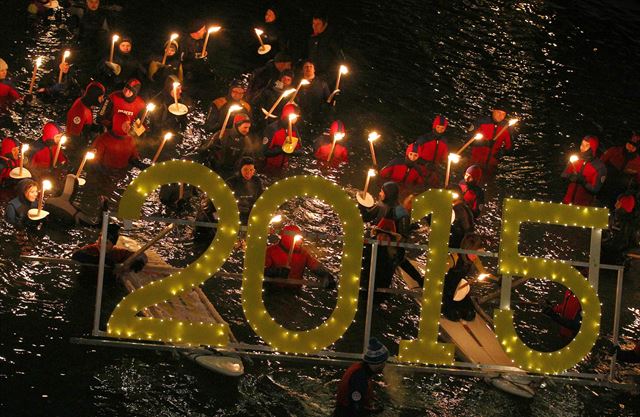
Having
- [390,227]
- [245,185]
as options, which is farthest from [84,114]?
[390,227]

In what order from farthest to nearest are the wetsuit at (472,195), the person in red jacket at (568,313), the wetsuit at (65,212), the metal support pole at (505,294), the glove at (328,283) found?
the wetsuit at (472,195)
the wetsuit at (65,212)
the person in red jacket at (568,313)
the glove at (328,283)
the metal support pole at (505,294)

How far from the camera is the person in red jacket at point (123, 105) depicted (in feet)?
73.3

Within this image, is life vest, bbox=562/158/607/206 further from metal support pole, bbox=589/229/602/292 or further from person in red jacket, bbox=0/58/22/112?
person in red jacket, bbox=0/58/22/112

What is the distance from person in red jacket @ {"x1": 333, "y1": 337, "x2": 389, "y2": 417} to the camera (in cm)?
1454

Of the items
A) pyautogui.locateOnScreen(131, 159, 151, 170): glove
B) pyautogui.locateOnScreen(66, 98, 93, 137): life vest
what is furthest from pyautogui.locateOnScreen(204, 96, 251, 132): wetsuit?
pyautogui.locateOnScreen(66, 98, 93, 137): life vest

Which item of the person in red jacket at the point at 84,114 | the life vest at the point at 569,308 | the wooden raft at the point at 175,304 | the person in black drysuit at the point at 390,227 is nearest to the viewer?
the wooden raft at the point at 175,304

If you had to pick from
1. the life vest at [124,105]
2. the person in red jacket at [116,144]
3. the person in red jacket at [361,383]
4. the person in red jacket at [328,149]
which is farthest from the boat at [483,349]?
the life vest at [124,105]

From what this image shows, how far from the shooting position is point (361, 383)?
1461 centimetres

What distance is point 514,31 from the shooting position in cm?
3472

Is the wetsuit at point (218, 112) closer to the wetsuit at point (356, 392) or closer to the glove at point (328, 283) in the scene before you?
the glove at point (328, 283)

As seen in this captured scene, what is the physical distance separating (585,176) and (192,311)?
34.1ft

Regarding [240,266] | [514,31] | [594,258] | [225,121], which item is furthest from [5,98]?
[514,31]

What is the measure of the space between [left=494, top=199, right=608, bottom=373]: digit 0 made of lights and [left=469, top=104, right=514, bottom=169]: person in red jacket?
29.3 feet

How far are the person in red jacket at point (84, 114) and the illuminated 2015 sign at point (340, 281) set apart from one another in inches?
325
